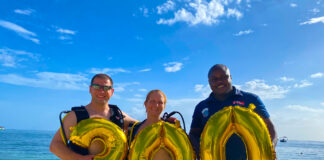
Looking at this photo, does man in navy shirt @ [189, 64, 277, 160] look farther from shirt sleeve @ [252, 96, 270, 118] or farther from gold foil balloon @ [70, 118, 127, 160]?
gold foil balloon @ [70, 118, 127, 160]

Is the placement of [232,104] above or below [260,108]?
above

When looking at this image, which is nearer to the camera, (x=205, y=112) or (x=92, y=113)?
(x=92, y=113)

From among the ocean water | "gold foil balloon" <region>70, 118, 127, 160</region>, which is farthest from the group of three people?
the ocean water

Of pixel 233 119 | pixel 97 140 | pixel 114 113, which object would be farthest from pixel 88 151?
pixel 233 119

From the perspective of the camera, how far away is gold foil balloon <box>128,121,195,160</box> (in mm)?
3670

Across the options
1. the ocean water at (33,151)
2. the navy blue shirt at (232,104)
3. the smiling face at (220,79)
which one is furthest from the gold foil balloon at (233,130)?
the ocean water at (33,151)

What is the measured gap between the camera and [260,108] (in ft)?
14.4

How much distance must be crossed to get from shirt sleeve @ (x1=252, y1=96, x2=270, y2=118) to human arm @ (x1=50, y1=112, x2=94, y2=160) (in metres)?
2.88

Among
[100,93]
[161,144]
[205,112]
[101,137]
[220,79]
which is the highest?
[220,79]

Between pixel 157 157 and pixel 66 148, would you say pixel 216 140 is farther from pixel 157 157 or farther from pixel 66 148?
pixel 66 148

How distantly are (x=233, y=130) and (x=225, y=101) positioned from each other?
95 cm

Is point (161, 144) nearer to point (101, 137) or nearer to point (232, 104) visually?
point (101, 137)

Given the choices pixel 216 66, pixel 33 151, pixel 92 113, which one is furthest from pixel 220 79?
pixel 33 151

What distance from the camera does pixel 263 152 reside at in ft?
11.2
